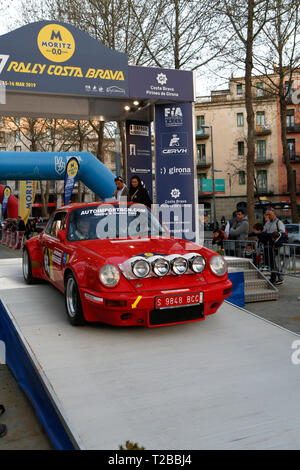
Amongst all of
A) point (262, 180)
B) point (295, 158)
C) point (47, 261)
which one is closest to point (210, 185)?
point (262, 180)

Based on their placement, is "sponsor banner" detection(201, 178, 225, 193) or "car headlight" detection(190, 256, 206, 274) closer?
"car headlight" detection(190, 256, 206, 274)

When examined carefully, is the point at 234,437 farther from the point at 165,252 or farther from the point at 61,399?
the point at 165,252

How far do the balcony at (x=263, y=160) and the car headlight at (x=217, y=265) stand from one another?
4251 centimetres

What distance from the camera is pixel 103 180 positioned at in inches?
591

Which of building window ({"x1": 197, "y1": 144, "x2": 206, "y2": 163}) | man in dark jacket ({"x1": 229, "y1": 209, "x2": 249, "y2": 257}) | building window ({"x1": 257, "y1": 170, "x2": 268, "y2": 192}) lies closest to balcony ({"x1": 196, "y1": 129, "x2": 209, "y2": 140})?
building window ({"x1": 197, "y1": 144, "x2": 206, "y2": 163})

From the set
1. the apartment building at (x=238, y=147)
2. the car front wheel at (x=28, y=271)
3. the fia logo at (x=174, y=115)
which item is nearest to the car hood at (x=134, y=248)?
the car front wheel at (x=28, y=271)

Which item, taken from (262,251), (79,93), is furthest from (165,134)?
(262,251)

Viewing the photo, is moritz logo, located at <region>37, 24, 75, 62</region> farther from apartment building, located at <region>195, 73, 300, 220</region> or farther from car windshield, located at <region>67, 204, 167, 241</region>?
apartment building, located at <region>195, 73, 300, 220</region>

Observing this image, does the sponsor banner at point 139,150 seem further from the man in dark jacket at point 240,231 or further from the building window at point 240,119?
the building window at point 240,119

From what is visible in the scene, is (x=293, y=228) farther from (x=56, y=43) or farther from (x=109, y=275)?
(x=109, y=275)

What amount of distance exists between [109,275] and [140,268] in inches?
12.7

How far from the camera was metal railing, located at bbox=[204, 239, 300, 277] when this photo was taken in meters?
8.97

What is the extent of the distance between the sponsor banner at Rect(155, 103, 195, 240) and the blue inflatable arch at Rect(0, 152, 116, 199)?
14.4 feet

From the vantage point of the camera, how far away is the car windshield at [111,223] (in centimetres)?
532
